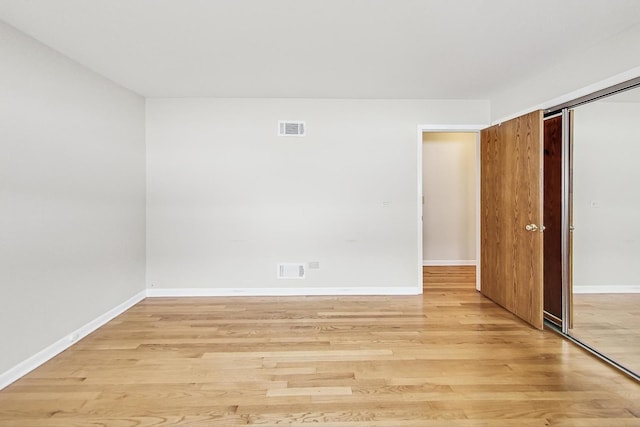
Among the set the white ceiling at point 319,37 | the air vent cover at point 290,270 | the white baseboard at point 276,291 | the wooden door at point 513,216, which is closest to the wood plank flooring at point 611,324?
the wooden door at point 513,216

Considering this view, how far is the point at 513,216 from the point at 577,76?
4.34 feet

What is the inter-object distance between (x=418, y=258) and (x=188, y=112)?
11.0 ft

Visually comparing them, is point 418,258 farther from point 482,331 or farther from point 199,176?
point 199,176

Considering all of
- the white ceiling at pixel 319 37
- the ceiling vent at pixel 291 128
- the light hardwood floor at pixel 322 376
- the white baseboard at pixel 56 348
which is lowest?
the light hardwood floor at pixel 322 376

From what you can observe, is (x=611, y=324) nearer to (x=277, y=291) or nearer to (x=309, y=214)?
(x=309, y=214)

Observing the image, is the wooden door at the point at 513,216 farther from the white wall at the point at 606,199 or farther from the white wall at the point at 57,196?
the white wall at the point at 57,196

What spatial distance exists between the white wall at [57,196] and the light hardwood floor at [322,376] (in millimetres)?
359

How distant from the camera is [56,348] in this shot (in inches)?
101

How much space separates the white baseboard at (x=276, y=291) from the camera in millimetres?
4027

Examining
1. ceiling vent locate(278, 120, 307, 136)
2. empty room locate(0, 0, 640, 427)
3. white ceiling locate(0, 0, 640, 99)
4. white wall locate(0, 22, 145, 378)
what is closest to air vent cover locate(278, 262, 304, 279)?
empty room locate(0, 0, 640, 427)

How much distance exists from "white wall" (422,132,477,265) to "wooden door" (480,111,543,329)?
1.89 meters

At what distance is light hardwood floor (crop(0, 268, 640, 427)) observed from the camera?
1834 mm

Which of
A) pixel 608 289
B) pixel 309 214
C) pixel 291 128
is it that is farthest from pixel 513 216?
pixel 291 128

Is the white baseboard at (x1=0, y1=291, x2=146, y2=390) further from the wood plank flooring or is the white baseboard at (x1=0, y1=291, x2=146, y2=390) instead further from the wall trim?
the wood plank flooring
